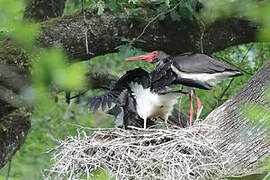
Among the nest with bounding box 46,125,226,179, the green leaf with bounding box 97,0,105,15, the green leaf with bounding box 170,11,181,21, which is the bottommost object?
the nest with bounding box 46,125,226,179

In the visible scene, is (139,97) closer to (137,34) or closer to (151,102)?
(151,102)

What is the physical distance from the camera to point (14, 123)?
4.06 meters

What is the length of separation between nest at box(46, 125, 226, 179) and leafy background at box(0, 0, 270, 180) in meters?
0.12

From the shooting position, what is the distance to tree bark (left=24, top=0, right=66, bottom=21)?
4.87 m

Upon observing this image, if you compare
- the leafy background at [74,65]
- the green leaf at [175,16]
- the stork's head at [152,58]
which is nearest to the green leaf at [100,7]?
the leafy background at [74,65]

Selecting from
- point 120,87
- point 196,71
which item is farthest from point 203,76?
point 120,87

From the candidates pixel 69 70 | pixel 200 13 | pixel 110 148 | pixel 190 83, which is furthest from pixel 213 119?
pixel 69 70

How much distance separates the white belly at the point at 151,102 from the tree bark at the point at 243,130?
0.47 m

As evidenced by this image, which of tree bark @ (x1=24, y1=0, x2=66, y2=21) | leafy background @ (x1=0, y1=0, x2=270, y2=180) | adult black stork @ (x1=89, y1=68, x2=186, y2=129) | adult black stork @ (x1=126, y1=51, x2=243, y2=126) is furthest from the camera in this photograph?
tree bark @ (x1=24, y1=0, x2=66, y2=21)

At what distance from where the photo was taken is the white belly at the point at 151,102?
12.0ft

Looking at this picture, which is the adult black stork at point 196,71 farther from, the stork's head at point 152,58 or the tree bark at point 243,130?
the stork's head at point 152,58

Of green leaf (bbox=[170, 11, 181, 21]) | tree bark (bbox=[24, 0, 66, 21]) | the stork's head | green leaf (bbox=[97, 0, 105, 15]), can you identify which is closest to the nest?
green leaf (bbox=[97, 0, 105, 15])

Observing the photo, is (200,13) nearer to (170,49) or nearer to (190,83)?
(170,49)

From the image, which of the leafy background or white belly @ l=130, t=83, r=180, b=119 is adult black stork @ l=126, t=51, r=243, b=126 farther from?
the leafy background
